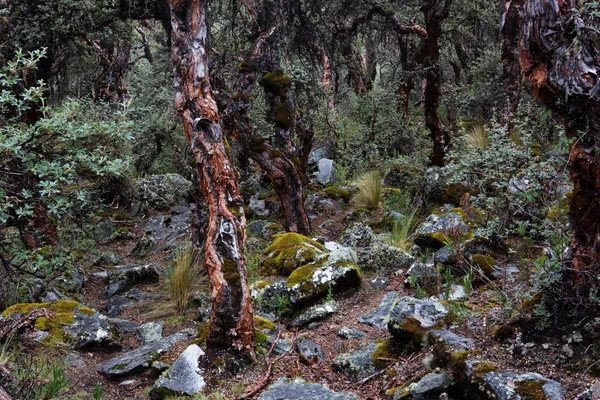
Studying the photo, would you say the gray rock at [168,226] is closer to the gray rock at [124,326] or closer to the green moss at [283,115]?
the green moss at [283,115]

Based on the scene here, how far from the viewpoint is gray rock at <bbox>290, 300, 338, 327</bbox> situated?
232 inches

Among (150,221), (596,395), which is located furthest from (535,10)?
(150,221)

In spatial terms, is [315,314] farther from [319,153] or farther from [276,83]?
[319,153]

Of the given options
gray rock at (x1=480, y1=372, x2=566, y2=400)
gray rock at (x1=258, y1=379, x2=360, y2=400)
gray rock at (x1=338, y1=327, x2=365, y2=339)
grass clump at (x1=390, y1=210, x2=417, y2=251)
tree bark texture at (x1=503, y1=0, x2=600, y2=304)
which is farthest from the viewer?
grass clump at (x1=390, y1=210, x2=417, y2=251)

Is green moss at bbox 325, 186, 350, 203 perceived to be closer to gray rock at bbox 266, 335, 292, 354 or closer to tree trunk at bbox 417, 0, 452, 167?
tree trunk at bbox 417, 0, 452, 167

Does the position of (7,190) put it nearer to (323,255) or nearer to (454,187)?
(323,255)

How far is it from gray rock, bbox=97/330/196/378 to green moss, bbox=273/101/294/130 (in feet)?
15.5

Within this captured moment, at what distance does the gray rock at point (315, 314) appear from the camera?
19.3 feet

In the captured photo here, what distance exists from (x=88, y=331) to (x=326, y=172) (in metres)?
8.43

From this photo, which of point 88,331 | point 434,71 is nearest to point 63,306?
point 88,331

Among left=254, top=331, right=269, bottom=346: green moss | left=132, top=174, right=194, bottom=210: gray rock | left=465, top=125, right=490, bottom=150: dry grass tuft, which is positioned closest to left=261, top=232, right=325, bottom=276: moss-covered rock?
left=254, top=331, right=269, bottom=346: green moss

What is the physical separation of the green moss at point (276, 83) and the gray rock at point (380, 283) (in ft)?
13.4

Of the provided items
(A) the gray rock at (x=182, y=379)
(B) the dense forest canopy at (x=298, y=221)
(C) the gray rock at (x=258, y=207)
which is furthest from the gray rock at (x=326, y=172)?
(A) the gray rock at (x=182, y=379)

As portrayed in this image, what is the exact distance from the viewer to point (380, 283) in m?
6.75
